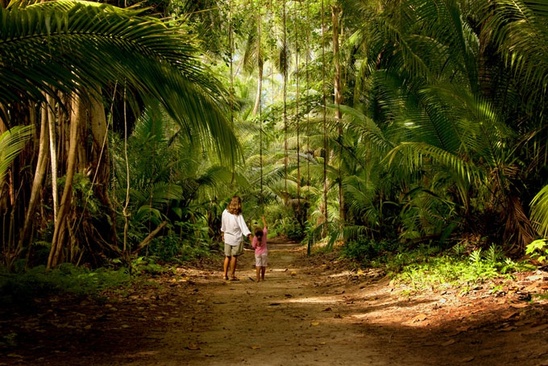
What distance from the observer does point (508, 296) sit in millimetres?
5375

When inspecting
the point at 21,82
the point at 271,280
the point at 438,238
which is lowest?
the point at 271,280

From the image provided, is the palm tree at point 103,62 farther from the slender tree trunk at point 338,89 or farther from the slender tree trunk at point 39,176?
the slender tree trunk at point 338,89

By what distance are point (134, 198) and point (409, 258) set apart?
18.4ft

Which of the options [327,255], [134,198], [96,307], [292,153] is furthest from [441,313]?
[292,153]

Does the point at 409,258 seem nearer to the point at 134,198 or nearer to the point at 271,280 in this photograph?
the point at 271,280

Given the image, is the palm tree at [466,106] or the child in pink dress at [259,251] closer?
the palm tree at [466,106]

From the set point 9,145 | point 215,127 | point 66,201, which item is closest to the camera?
point 215,127

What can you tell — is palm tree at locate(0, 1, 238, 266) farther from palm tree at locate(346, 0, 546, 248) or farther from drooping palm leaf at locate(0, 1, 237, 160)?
palm tree at locate(346, 0, 546, 248)

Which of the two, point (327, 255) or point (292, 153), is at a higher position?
point (292, 153)

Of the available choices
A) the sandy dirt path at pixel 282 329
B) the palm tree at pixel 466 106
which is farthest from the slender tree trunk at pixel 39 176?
the palm tree at pixel 466 106

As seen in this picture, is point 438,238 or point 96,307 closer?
point 96,307

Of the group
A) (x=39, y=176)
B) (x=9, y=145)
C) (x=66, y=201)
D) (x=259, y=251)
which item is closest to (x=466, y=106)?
(x=259, y=251)

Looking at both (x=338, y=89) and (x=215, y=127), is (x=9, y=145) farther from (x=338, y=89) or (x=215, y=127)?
(x=338, y=89)

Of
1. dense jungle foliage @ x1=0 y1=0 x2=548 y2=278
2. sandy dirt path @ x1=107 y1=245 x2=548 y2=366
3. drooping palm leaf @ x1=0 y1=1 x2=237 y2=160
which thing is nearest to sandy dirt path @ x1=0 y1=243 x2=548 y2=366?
sandy dirt path @ x1=107 y1=245 x2=548 y2=366
